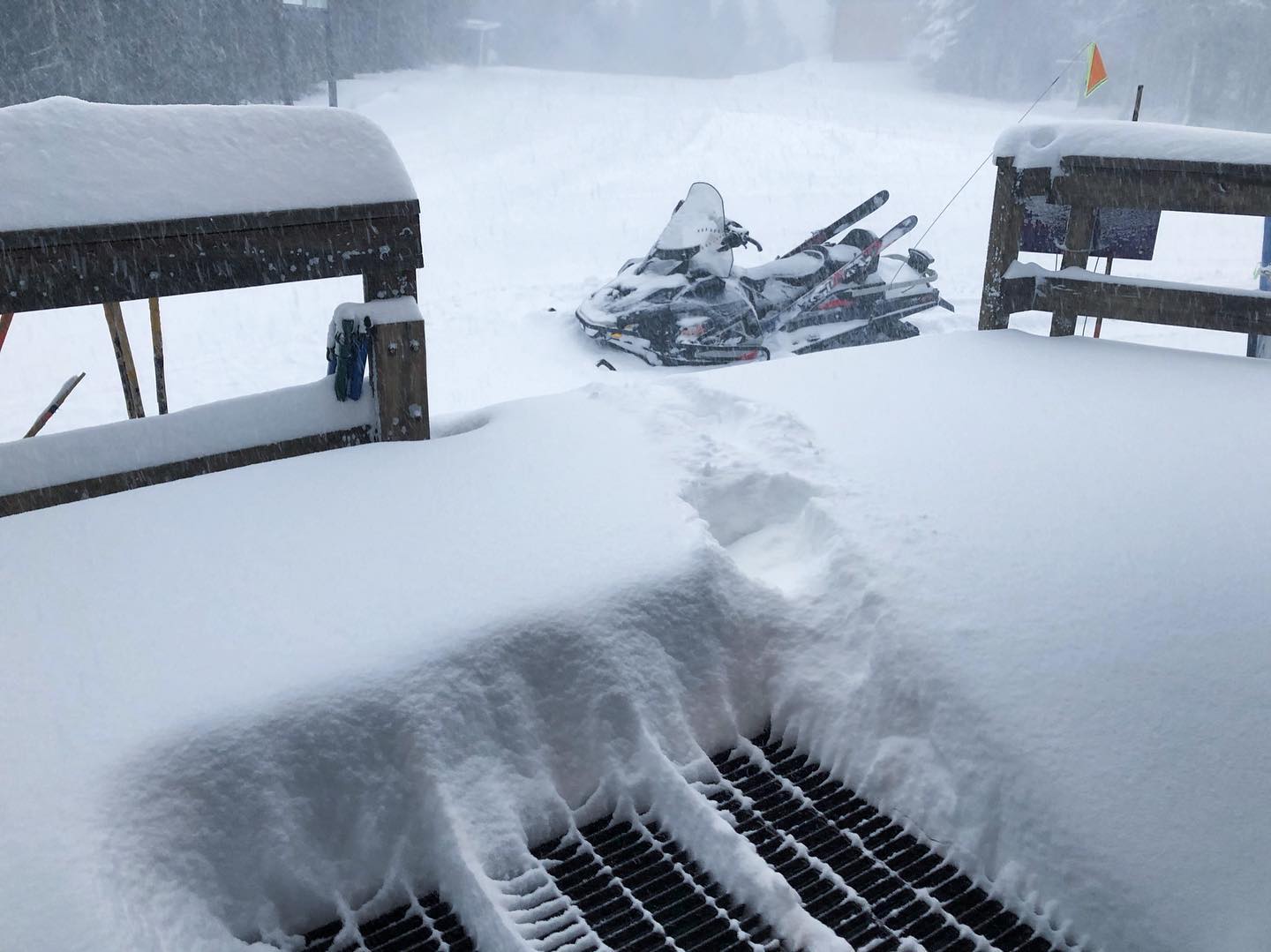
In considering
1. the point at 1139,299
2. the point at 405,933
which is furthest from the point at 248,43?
the point at 405,933

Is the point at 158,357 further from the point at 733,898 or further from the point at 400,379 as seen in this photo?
the point at 733,898

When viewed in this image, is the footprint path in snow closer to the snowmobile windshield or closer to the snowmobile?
the snowmobile

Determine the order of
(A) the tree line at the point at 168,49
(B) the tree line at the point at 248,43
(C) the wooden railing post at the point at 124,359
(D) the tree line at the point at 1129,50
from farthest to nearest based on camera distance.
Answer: (D) the tree line at the point at 1129,50 → (B) the tree line at the point at 248,43 → (A) the tree line at the point at 168,49 → (C) the wooden railing post at the point at 124,359

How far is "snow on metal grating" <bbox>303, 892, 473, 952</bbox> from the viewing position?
6.91ft

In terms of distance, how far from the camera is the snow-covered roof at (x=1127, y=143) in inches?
168

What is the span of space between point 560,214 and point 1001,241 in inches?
590

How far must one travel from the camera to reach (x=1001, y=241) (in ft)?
16.5

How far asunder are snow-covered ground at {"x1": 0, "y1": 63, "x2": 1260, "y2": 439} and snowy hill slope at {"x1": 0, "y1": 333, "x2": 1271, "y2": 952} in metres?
5.80

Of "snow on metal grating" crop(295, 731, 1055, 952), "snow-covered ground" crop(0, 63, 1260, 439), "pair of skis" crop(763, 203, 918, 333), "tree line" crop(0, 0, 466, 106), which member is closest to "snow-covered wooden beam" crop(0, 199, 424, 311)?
"snow on metal grating" crop(295, 731, 1055, 952)

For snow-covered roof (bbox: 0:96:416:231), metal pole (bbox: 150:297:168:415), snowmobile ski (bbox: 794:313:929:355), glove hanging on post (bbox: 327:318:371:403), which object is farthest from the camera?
snowmobile ski (bbox: 794:313:929:355)

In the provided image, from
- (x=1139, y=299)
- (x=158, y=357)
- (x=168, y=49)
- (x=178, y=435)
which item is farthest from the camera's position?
(x=168, y=49)

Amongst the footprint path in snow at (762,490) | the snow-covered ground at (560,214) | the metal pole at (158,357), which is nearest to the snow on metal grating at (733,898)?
the footprint path in snow at (762,490)

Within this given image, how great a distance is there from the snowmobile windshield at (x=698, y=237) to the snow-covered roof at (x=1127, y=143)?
5.45 meters

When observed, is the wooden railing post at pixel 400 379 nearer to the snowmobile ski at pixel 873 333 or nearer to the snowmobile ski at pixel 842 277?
the snowmobile ski at pixel 842 277
